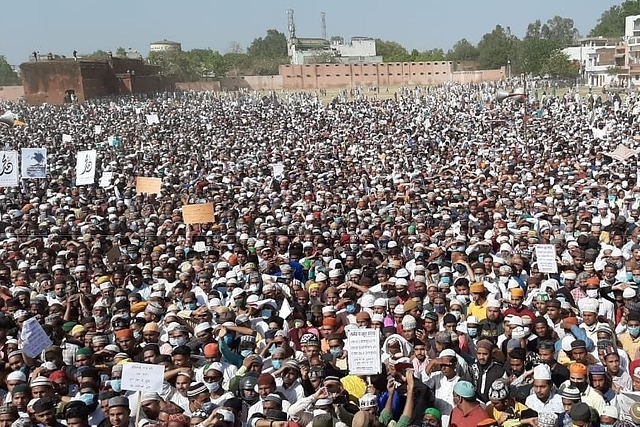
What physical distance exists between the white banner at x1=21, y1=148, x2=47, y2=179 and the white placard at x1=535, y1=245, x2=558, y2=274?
33.0ft

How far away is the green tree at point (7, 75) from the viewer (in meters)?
88.2

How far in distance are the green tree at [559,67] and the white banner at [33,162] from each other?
53751 mm

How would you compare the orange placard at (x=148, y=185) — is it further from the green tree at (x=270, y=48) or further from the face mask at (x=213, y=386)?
the green tree at (x=270, y=48)

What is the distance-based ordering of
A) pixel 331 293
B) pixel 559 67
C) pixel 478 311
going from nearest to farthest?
pixel 478 311
pixel 331 293
pixel 559 67

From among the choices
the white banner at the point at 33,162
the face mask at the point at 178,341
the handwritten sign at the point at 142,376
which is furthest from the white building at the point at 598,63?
the handwritten sign at the point at 142,376

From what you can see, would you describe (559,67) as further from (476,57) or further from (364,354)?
(364,354)

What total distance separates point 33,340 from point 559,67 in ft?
198

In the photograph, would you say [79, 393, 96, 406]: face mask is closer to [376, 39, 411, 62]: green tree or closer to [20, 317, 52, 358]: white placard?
[20, 317, 52, 358]: white placard

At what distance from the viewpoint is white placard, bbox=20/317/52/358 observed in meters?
5.43

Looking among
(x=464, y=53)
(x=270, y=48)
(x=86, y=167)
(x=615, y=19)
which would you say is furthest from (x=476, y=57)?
(x=86, y=167)

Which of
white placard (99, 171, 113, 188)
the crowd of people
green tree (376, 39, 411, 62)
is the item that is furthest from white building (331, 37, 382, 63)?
white placard (99, 171, 113, 188)

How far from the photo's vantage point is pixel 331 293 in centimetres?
702

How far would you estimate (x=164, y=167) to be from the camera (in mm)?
17766

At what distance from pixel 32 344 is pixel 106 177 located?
9.66 metres
